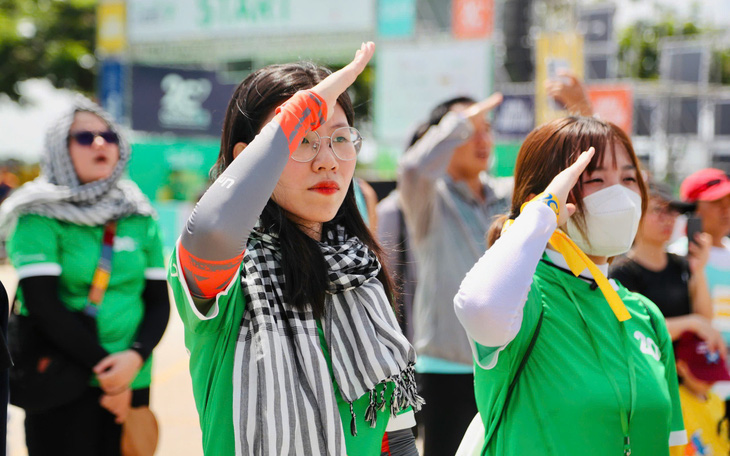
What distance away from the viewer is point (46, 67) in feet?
94.1

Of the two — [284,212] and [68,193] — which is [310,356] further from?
[68,193]

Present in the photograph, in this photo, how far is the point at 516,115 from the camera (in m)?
15.2

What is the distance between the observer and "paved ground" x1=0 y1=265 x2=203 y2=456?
16.2 ft

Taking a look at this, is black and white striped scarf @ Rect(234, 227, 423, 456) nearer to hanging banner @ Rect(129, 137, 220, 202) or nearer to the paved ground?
the paved ground

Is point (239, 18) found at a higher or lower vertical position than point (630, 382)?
higher

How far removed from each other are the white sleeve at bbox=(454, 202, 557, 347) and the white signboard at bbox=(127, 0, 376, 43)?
13.8 meters

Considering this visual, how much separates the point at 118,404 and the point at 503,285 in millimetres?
1996

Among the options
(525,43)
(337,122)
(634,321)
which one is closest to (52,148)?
(337,122)

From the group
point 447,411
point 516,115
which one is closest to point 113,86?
point 516,115

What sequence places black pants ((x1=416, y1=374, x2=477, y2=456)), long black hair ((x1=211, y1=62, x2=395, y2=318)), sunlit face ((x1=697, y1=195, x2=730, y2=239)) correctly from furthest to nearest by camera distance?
sunlit face ((x1=697, y1=195, x2=730, y2=239)) → black pants ((x1=416, y1=374, x2=477, y2=456)) → long black hair ((x1=211, y1=62, x2=395, y2=318))

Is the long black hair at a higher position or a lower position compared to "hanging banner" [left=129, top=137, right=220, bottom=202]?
higher

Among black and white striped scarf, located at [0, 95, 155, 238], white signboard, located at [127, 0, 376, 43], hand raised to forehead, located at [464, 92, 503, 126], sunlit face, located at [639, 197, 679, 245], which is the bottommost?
sunlit face, located at [639, 197, 679, 245]

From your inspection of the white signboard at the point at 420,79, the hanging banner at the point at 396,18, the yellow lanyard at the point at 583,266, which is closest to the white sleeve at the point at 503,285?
the yellow lanyard at the point at 583,266

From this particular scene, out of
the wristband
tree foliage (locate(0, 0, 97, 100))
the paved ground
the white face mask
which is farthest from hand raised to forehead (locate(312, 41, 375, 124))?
tree foliage (locate(0, 0, 97, 100))
